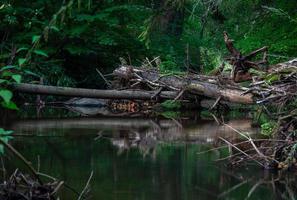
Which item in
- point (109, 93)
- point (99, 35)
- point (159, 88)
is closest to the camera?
point (159, 88)

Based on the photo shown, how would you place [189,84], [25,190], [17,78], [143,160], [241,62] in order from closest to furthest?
[17,78], [25,190], [143,160], [241,62], [189,84]

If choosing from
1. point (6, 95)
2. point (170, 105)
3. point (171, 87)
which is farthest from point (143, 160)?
point (170, 105)

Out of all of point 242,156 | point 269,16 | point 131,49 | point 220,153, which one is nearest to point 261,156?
point 242,156

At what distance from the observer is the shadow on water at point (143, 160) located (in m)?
5.41

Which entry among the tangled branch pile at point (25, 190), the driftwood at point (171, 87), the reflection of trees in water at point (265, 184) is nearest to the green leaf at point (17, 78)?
the tangled branch pile at point (25, 190)

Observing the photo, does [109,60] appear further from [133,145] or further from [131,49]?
[133,145]

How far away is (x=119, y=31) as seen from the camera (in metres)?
18.4

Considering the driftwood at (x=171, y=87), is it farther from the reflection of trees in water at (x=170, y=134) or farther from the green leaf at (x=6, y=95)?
the green leaf at (x=6, y=95)

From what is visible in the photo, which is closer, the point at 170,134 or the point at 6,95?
the point at 6,95

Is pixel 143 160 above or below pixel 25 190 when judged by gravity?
below

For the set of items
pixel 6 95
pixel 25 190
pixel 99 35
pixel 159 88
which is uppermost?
pixel 99 35

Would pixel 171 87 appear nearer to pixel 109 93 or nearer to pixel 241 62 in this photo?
pixel 109 93

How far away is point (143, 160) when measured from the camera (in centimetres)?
698

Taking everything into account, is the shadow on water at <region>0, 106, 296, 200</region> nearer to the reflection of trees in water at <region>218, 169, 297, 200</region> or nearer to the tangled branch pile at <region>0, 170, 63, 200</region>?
the reflection of trees in water at <region>218, 169, 297, 200</region>
